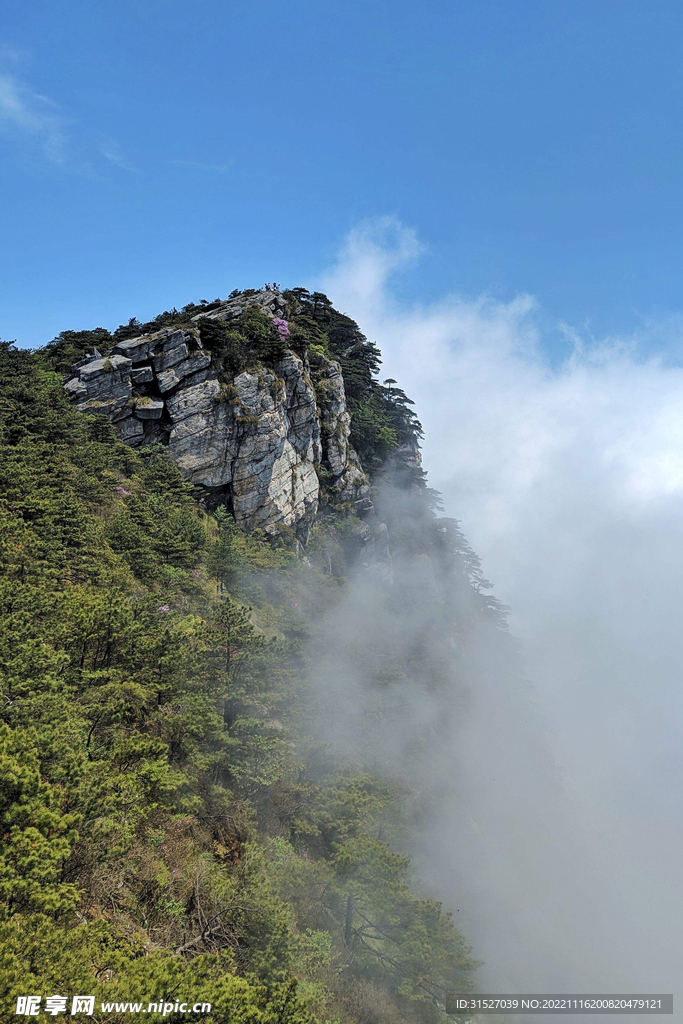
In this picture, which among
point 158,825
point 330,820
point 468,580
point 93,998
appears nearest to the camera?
point 93,998

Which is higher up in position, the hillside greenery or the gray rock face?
the gray rock face

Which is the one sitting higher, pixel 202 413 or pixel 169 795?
pixel 202 413

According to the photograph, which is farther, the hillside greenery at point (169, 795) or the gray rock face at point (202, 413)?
the gray rock face at point (202, 413)

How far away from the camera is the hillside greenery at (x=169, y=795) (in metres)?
8.09

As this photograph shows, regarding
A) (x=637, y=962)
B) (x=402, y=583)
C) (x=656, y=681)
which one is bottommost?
(x=637, y=962)

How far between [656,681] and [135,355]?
18735 cm

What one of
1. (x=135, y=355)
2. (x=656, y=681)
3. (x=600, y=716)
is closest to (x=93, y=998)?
(x=135, y=355)

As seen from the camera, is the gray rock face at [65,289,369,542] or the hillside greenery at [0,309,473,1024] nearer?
the hillside greenery at [0,309,473,1024]

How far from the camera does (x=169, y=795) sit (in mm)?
14172

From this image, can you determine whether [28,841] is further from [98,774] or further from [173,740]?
[173,740]

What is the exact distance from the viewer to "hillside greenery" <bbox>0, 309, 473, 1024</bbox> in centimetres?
809

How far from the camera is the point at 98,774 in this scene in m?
10.4

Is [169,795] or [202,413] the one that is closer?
[169,795]

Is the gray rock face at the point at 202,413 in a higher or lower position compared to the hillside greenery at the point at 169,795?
higher
